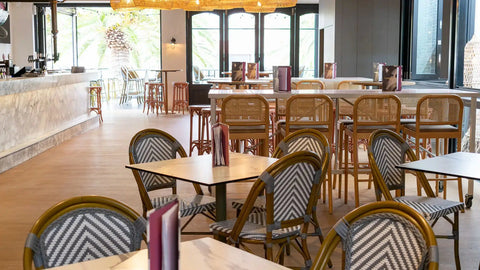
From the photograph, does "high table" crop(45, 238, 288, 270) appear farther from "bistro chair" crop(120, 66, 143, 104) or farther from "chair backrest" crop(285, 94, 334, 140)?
"bistro chair" crop(120, 66, 143, 104)

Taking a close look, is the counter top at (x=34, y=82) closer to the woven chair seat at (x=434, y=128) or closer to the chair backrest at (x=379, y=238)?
the woven chair seat at (x=434, y=128)

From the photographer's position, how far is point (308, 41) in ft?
59.3

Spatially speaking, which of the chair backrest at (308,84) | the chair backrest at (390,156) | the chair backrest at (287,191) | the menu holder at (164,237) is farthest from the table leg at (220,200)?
the chair backrest at (308,84)

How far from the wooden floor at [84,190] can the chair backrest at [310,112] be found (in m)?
0.80

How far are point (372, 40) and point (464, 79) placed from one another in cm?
475

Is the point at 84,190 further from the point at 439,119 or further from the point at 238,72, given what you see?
the point at 439,119

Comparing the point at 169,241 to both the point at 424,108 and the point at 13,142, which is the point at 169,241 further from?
the point at 13,142

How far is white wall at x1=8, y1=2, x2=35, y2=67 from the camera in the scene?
1748 cm

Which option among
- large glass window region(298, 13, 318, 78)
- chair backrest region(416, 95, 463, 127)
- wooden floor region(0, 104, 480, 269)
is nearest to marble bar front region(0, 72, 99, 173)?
wooden floor region(0, 104, 480, 269)

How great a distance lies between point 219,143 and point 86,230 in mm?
1445

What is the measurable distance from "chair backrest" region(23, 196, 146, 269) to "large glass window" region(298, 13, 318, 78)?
15741 mm

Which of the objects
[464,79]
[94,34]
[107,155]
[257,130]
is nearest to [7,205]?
[257,130]

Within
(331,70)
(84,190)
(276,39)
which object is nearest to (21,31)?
(276,39)

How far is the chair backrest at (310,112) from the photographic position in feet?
18.8
